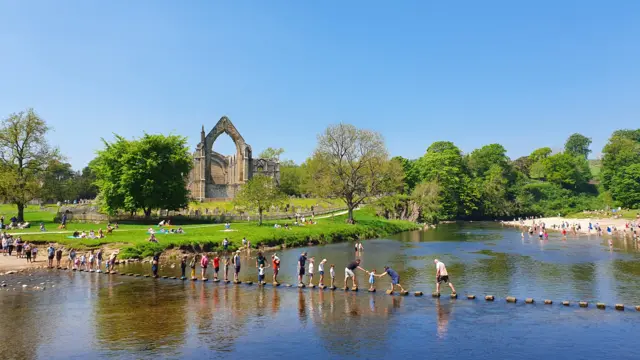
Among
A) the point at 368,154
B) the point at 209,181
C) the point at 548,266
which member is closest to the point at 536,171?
the point at 368,154

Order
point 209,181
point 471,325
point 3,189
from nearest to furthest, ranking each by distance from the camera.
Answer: point 471,325, point 3,189, point 209,181

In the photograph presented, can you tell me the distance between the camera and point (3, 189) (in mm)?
53406

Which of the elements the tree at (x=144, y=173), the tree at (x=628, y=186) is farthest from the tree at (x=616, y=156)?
the tree at (x=144, y=173)

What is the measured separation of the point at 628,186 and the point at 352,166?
72281mm

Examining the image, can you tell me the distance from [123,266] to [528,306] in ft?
94.6

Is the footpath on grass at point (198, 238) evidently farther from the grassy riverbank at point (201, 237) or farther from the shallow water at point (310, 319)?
the shallow water at point (310, 319)

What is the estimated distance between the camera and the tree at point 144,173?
58.2 m

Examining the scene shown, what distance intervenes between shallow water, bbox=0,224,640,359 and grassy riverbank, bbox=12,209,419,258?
733 cm

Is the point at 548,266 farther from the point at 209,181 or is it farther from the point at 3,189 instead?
the point at 209,181

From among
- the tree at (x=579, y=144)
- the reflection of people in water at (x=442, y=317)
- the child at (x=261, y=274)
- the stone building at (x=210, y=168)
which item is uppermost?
the tree at (x=579, y=144)

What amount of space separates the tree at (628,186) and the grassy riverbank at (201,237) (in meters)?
68.4

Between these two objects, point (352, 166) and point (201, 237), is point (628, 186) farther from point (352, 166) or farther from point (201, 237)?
point (201, 237)

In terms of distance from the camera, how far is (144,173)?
59281mm

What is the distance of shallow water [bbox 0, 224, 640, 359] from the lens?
15.0 m
